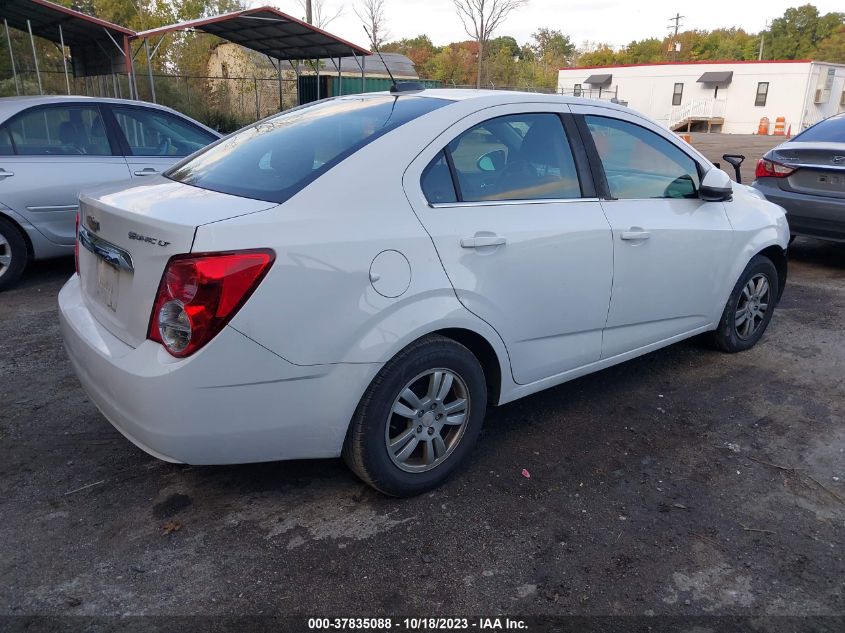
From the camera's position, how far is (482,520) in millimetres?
2855

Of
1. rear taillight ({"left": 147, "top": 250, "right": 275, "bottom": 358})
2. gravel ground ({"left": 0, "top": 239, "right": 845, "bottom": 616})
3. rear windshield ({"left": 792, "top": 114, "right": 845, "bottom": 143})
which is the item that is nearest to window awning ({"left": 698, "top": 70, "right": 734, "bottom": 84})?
rear windshield ({"left": 792, "top": 114, "right": 845, "bottom": 143})

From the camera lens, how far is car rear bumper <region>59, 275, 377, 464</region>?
7.76 feet

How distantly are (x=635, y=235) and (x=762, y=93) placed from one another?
154ft

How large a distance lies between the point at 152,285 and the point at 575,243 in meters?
1.90

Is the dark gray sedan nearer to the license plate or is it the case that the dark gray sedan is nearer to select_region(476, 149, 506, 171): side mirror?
select_region(476, 149, 506, 171): side mirror

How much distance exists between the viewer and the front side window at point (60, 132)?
5.83 metres

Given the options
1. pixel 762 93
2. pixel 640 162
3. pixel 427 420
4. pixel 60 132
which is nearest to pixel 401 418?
pixel 427 420

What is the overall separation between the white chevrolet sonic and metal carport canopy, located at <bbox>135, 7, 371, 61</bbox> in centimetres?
1056

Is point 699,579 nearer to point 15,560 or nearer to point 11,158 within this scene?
point 15,560

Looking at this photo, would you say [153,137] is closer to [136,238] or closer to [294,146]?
[294,146]

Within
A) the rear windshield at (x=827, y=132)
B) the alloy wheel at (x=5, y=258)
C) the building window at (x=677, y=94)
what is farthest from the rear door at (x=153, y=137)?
the building window at (x=677, y=94)

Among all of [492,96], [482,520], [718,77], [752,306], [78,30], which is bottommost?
[482,520]

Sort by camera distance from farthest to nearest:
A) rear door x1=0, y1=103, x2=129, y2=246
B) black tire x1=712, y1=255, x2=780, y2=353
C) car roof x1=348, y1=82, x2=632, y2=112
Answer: rear door x1=0, y1=103, x2=129, y2=246, black tire x1=712, y1=255, x2=780, y2=353, car roof x1=348, y1=82, x2=632, y2=112

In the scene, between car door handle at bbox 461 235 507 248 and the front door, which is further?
the front door
